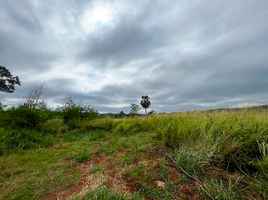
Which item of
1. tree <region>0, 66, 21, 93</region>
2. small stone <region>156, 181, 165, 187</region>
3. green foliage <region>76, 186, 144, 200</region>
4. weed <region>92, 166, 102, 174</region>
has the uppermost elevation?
tree <region>0, 66, 21, 93</region>

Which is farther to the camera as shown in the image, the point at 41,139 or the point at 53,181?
the point at 41,139

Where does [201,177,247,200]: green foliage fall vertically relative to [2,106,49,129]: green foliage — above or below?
below

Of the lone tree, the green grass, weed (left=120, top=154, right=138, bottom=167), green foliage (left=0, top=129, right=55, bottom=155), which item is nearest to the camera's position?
the green grass

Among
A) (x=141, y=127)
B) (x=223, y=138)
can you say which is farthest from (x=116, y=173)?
(x=141, y=127)

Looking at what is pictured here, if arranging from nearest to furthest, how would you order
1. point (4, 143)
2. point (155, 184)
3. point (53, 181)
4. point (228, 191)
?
1. point (228, 191)
2. point (155, 184)
3. point (53, 181)
4. point (4, 143)

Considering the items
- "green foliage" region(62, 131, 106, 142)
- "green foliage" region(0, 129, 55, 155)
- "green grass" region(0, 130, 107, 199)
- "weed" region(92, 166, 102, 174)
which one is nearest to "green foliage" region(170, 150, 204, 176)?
"weed" region(92, 166, 102, 174)

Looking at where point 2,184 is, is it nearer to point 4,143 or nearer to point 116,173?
point 116,173

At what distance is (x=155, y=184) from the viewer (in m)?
1.54

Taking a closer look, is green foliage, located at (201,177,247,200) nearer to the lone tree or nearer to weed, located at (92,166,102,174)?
weed, located at (92,166,102,174)

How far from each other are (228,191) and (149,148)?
5.06 ft

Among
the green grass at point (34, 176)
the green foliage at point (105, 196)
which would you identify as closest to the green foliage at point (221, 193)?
the green foliage at point (105, 196)

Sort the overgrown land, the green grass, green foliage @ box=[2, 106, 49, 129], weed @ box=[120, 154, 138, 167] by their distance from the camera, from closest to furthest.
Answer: the overgrown land → the green grass → weed @ box=[120, 154, 138, 167] → green foliage @ box=[2, 106, 49, 129]

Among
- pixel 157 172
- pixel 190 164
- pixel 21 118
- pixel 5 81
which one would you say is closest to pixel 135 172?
pixel 157 172

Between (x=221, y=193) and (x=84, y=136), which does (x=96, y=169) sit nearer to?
(x=221, y=193)
